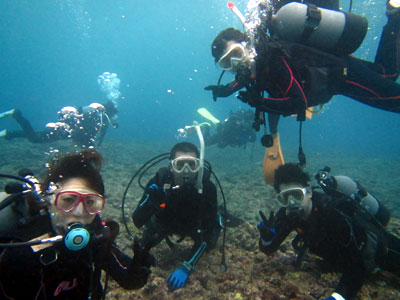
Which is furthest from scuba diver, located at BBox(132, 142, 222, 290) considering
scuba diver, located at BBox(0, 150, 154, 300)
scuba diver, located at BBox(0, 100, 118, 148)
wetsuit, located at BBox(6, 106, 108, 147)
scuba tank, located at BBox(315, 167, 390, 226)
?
wetsuit, located at BBox(6, 106, 108, 147)

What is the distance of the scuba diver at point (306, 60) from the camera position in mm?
2865

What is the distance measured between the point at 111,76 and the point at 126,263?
3676cm

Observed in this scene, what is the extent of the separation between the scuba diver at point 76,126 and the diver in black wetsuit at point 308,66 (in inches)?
332

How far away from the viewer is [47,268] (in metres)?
1.63

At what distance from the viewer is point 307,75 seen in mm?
2949

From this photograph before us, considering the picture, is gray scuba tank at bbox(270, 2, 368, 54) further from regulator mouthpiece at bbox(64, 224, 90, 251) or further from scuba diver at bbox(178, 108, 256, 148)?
scuba diver at bbox(178, 108, 256, 148)

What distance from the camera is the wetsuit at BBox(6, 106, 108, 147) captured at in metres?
10.0

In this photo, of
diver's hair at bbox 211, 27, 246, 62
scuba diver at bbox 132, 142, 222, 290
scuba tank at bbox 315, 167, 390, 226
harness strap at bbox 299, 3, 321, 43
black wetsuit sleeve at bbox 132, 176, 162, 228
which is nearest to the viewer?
harness strap at bbox 299, 3, 321, 43

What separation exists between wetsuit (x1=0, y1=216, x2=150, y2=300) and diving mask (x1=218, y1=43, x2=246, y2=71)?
273cm

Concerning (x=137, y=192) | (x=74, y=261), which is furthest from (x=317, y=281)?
(x=137, y=192)

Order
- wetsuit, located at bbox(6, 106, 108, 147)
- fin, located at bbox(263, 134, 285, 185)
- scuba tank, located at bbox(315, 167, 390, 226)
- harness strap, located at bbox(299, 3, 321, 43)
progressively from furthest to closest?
wetsuit, located at bbox(6, 106, 108, 147), fin, located at bbox(263, 134, 285, 185), scuba tank, located at bbox(315, 167, 390, 226), harness strap, located at bbox(299, 3, 321, 43)

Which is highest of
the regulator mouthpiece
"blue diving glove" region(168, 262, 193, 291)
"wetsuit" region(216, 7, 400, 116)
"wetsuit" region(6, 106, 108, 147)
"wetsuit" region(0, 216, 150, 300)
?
"wetsuit" region(216, 7, 400, 116)

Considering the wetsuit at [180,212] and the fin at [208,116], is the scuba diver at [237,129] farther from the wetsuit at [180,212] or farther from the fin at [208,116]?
the wetsuit at [180,212]

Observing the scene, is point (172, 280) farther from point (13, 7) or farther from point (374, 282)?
point (13, 7)
